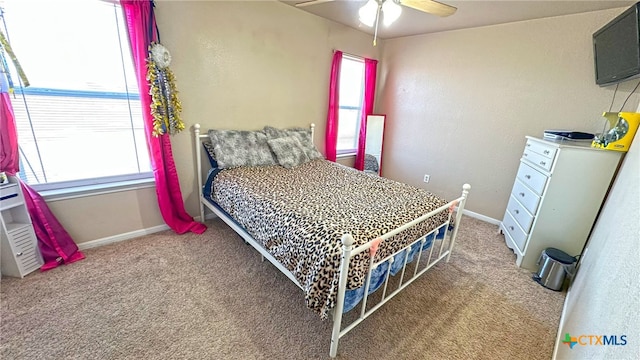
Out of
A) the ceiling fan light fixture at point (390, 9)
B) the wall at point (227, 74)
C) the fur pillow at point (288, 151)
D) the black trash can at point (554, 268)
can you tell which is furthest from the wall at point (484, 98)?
the ceiling fan light fixture at point (390, 9)

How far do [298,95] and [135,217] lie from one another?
2253mm

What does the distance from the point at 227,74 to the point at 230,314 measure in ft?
7.36

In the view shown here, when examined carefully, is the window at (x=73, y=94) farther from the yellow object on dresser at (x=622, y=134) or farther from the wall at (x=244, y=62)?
the yellow object on dresser at (x=622, y=134)

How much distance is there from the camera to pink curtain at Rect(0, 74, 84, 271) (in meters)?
1.71

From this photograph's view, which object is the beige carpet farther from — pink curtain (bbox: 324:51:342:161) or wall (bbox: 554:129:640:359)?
pink curtain (bbox: 324:51:342:161)

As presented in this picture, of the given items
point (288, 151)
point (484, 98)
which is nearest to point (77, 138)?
point (288, 151)

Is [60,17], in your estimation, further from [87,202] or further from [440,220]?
[440,220]

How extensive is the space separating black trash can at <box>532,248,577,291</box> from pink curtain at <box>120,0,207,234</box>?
313 cm

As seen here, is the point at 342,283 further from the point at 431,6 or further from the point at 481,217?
the point at 481,217

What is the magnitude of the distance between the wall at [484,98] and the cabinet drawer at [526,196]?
0.47 m

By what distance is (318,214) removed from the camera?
1.64 meters

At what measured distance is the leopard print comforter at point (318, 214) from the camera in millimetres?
1354

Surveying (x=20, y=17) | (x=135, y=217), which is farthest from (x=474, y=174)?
(x=20, y=17)

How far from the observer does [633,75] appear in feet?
5.81
